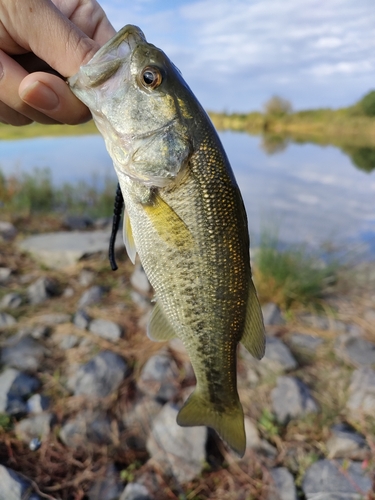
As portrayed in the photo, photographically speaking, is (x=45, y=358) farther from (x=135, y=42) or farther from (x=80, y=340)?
(x=135, y=42)

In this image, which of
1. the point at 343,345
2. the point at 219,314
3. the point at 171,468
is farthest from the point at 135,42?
the point at 343,345

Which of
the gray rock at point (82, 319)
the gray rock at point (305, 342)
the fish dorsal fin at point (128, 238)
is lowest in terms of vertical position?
the gray rock at point (305, 342)

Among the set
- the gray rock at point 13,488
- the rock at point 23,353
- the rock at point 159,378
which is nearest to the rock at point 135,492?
the gray rock at point 13,488

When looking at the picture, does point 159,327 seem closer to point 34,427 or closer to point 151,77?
point 151,77

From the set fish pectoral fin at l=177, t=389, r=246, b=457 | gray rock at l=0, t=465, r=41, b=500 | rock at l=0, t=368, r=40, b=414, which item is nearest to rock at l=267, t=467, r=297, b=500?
fish pectoral fin at l=177, t=389, r=246, b=457

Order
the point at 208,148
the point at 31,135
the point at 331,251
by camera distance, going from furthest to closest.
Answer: the point at 31,135
the point at 331,251
the point at 208,148

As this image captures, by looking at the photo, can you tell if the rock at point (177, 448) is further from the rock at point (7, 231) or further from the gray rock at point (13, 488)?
the rock at point (7, 231)

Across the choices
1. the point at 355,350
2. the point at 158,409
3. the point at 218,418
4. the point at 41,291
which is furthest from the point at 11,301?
the point at 355,350
